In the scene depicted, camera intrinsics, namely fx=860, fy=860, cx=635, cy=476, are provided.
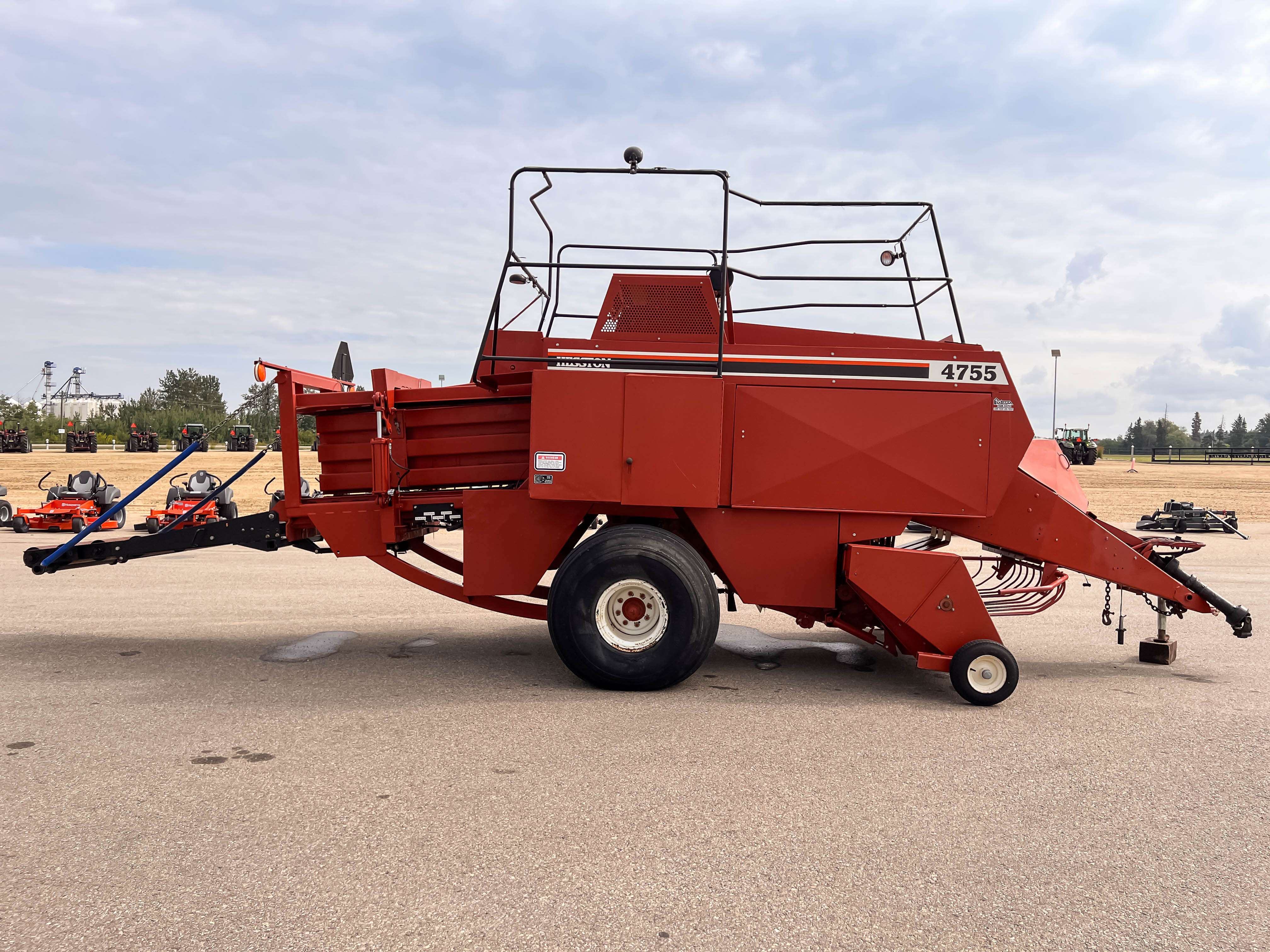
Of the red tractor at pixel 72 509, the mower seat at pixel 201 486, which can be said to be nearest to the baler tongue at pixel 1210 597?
the mower seat at pixel 201 486

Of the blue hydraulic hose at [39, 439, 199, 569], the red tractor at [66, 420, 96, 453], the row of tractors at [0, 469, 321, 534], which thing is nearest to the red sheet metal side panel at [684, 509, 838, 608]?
the blue hydraulic hose at [39, 439, 199, 569]

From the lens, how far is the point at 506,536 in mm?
5746

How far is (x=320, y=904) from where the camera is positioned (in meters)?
2.76

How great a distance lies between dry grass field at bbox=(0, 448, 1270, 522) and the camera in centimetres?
2128

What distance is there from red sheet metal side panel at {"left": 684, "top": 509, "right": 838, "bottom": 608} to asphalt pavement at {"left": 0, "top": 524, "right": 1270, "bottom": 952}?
60 centimetres

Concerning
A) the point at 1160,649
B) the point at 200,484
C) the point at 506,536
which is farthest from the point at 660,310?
the point at 200,484

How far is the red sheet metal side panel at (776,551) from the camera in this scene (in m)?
5.52

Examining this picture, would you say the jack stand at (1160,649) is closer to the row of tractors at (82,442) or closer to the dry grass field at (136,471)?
the dry grass field at (136,471)

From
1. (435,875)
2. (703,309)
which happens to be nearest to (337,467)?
(703,309)

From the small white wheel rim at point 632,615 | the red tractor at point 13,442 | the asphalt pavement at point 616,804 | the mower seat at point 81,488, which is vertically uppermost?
the red tractor at point 13,442

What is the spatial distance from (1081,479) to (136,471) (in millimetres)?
33131

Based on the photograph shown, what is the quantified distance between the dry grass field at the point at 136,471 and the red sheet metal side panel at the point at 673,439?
13.1 meters

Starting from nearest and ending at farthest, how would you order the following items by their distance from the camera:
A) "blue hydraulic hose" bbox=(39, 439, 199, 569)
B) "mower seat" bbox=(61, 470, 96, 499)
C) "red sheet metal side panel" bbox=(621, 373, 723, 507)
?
"red sheet metal side panel" bbox=(621, 373, 723, 507) → "blue hydraulic hose" bbox=(39, 439, 199, 569) → "mower seat" bbox=(61, 470, 96, 499)

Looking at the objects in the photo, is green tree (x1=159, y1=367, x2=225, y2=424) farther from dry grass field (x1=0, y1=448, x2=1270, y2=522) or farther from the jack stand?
the jack stand
